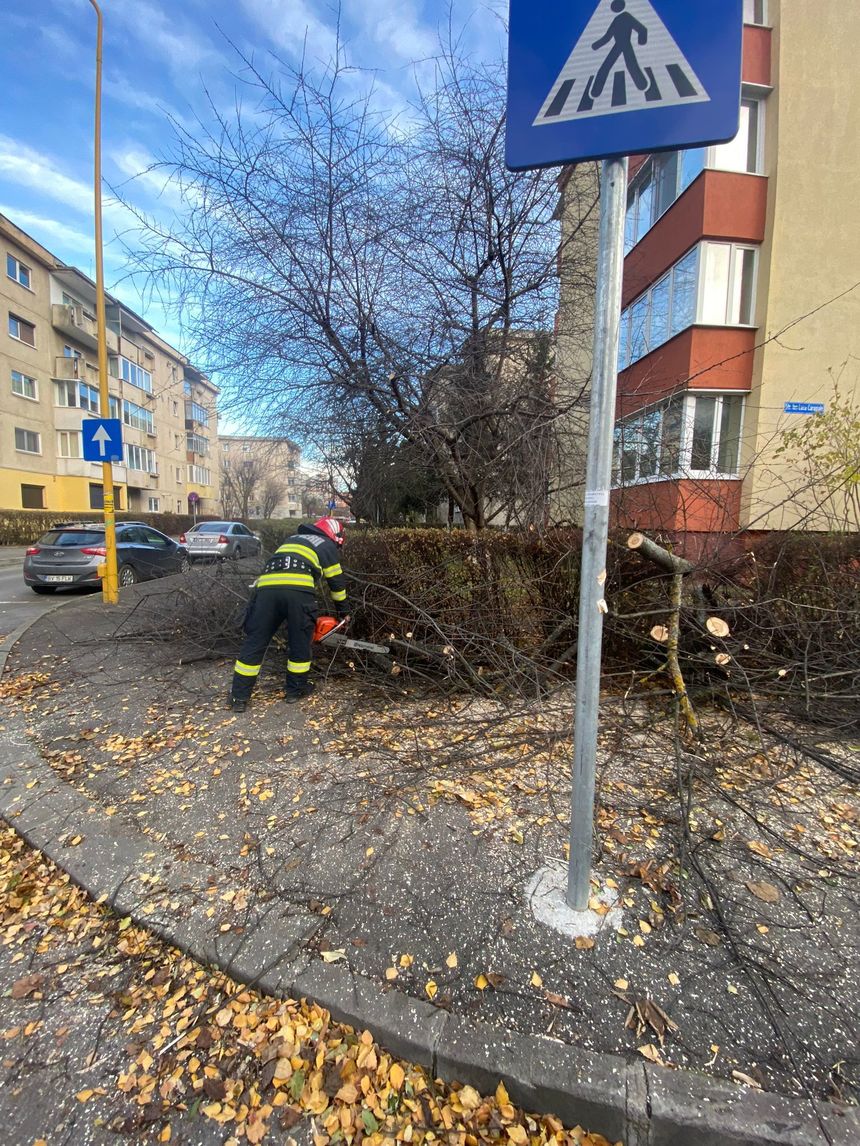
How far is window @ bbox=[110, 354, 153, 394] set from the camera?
31578 mm

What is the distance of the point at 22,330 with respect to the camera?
83.1ft

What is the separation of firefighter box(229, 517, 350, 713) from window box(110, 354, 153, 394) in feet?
114

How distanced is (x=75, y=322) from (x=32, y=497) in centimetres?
1019

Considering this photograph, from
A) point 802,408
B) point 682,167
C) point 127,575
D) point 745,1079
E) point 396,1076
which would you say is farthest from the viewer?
point 127,575

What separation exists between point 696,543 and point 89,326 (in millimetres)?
35938

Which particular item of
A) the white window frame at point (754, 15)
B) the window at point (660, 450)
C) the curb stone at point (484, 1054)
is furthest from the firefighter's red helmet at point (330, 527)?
the white window frame at point (754, 15)

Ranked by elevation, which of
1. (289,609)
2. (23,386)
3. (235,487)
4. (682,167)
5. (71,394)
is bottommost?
(289,609)

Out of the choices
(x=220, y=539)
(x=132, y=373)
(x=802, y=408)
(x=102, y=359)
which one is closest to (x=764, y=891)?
(x=802, y=408)

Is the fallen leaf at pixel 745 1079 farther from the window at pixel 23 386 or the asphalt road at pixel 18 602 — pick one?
the window at pixel 23 386

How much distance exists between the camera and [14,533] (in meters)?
21.5

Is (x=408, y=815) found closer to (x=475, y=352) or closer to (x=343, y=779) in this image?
(x=343, y=779)

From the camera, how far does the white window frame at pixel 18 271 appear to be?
79.5 ft

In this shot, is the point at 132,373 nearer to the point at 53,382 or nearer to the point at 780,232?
the point at 53,382

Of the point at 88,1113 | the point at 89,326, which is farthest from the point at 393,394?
the point at 89,326
